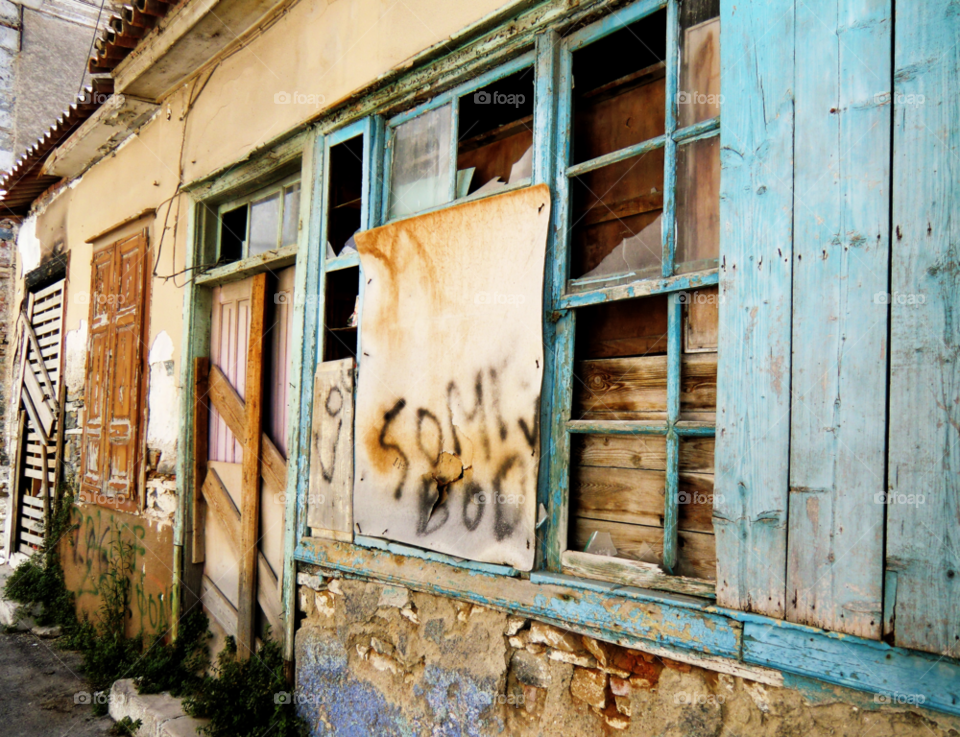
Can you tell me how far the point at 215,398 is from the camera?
461 centimetres

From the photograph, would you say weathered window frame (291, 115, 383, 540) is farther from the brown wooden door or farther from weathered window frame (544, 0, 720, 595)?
the brown wooden door

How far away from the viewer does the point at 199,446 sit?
4.65 m

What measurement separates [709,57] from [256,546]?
3.62 meters

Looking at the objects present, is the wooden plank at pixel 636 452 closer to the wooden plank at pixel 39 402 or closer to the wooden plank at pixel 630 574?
the wooden plank at pixel 630 574

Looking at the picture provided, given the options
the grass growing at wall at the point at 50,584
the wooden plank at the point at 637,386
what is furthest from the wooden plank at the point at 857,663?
the grass growing at wall at the point at 50,584

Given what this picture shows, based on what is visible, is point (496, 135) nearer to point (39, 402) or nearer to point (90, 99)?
point (90, 99)

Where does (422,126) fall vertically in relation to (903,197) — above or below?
above

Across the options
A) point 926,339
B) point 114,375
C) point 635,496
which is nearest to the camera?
point 926,339

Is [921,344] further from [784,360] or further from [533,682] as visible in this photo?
[533,682]

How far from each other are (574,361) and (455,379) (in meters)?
0.55

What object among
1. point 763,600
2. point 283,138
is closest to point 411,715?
point 763,600

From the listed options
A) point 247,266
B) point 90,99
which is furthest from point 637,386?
point 90,99

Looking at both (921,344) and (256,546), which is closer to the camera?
(921,344)

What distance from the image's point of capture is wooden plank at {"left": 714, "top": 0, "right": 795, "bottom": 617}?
6.05ft
